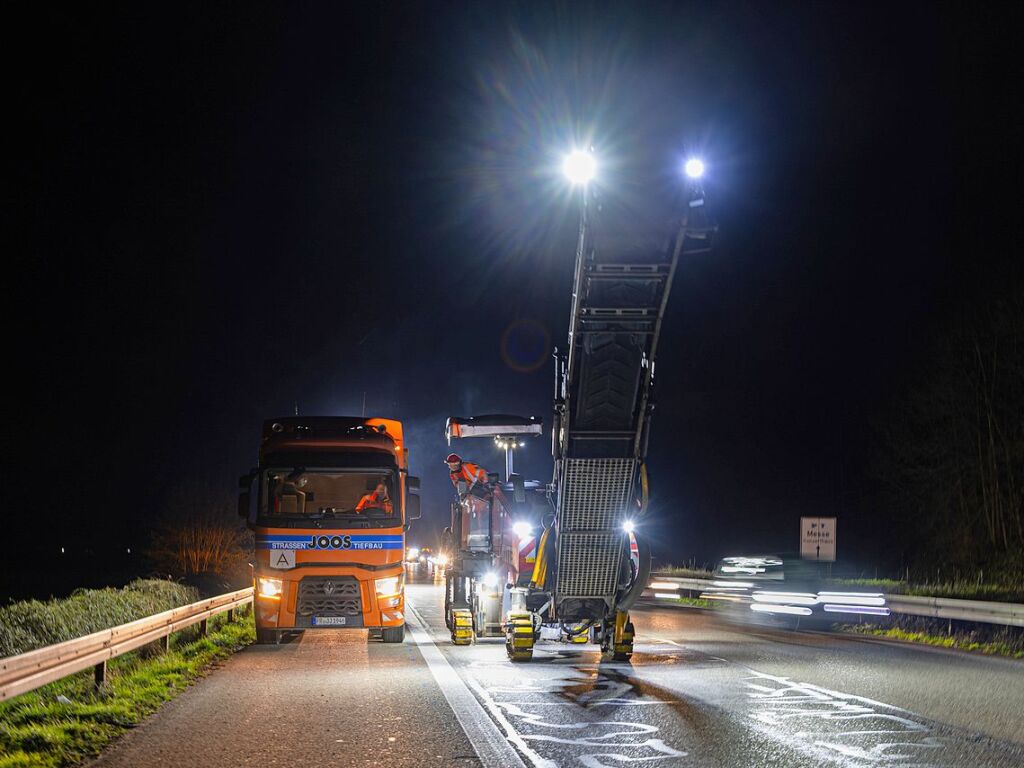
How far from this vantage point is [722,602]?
28266 millimetres

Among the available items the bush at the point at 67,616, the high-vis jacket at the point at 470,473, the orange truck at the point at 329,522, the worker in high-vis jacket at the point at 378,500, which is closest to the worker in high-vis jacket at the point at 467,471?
the high-vis jacket at the point at 470,473

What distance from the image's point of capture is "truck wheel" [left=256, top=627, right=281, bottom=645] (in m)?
17.6

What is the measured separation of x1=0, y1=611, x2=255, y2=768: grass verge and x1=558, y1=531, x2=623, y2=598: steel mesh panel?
5.01 m

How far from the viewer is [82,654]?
10.3 meters

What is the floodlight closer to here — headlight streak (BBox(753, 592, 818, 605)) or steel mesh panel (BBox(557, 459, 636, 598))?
steel mesh panel (BBox(557, 459, 636, 598))

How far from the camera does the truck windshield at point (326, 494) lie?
1766cm

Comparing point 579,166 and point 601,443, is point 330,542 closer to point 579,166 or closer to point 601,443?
point 601,443

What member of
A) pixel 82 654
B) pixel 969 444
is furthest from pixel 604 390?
pixel 969 444

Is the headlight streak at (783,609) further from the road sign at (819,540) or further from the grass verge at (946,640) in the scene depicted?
the road sign at (819,540)

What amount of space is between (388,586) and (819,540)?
10.6 metres

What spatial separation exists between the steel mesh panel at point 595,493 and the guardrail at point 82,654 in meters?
5.57

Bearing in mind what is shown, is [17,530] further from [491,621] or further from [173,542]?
[491,621]

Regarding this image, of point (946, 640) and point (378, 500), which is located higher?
point (378, 500)

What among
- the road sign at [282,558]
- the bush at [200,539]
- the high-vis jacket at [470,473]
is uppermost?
the high-vis jacket at [470,473]
